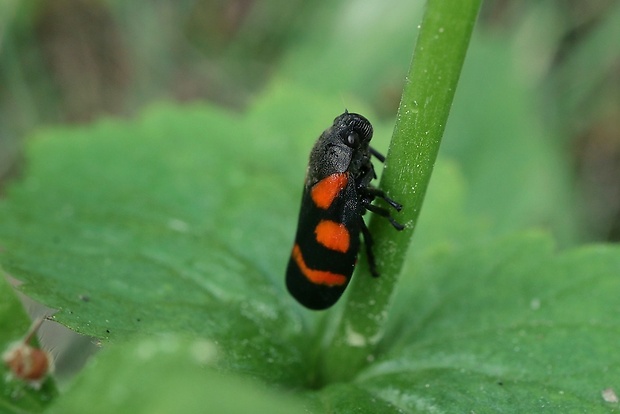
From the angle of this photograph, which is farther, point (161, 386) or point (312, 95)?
point (312, 95)

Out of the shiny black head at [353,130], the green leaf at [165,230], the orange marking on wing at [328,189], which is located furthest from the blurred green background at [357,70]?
the orange marking on wing at [328,189]

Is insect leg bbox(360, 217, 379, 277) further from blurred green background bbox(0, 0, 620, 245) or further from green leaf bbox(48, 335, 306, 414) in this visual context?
blurred green background bbox(0, 0, 620, 245)

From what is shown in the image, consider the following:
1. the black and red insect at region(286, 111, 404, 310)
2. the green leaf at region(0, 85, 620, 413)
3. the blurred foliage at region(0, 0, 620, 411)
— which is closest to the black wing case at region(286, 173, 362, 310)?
the black and red insect at region(286, 111, 404, 310)

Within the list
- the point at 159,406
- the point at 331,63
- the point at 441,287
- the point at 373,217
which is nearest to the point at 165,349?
the point at 159,406

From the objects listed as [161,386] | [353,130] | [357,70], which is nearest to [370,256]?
[353,130]

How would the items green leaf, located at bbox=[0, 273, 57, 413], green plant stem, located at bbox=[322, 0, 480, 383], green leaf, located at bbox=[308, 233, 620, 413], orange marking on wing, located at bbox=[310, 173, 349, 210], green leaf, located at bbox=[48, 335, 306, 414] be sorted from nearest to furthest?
green leaf, located at bbox=[48, 335, 306, 414]
green plant stem, located at bbox=[322, 0, 480, 383]
green leaf, located at bbox=[0, 273, 57, 413]
green leaf, located at bbox=[308, 233, 620, 413]
orange marking on wing, located at bbox=[310, 173, 349, 210]

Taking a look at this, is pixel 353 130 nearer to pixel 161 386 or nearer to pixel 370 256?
pixel 370 256
